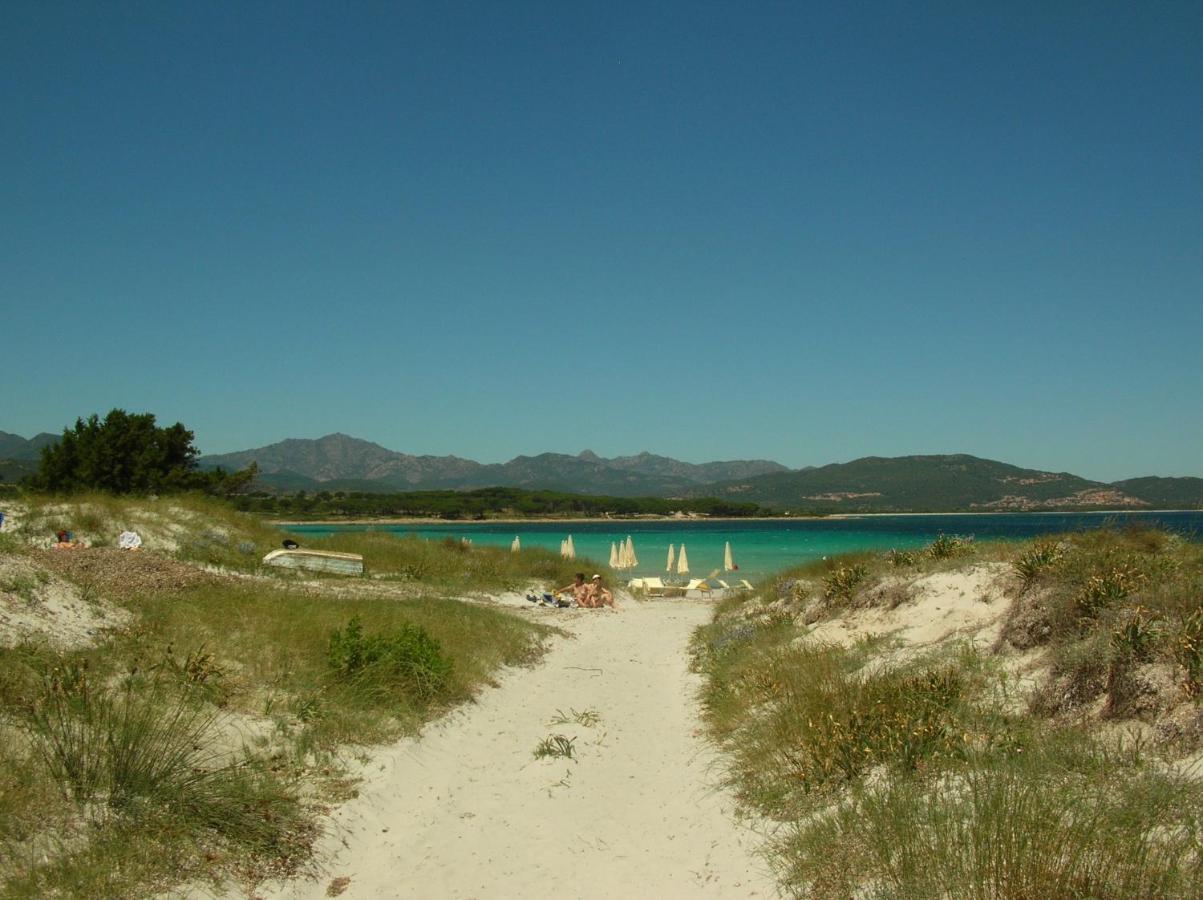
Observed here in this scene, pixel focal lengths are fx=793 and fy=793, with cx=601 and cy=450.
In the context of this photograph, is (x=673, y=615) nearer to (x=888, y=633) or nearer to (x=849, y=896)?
(x=888, y=633)

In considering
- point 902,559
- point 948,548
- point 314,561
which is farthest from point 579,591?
point 948,548

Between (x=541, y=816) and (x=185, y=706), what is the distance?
134 inches

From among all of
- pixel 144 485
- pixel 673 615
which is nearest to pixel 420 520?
pixel 144 485

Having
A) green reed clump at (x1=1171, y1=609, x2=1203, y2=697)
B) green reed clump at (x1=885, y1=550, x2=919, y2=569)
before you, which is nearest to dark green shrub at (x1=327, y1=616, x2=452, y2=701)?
green reed clump at (x1=1171, y1=609, x2=1203, y2=697)

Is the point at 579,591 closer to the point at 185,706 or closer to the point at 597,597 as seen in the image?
the point at 597,597

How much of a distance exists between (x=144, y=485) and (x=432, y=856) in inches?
1293

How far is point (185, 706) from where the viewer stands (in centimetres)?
711

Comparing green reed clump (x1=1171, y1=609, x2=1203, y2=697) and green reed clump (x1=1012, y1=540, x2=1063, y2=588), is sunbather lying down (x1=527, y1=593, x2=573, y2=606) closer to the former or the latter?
green reed clump (x1=1012, y1=540, x2=1063, y2=588)

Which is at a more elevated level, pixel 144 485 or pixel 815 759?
pixel 144 485

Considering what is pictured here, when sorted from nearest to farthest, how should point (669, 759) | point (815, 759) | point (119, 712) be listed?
point (119, 712) < point (815, 759) < point (669, 759)

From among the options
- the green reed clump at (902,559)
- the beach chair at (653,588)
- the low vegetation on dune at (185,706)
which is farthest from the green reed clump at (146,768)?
the beach chair at (653,588)

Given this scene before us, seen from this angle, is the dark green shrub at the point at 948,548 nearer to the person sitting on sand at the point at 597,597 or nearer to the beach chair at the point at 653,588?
the person sitting on sand at the point at 597,597

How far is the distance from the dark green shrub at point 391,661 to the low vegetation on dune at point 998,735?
145 inches

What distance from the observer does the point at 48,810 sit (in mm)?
5051
